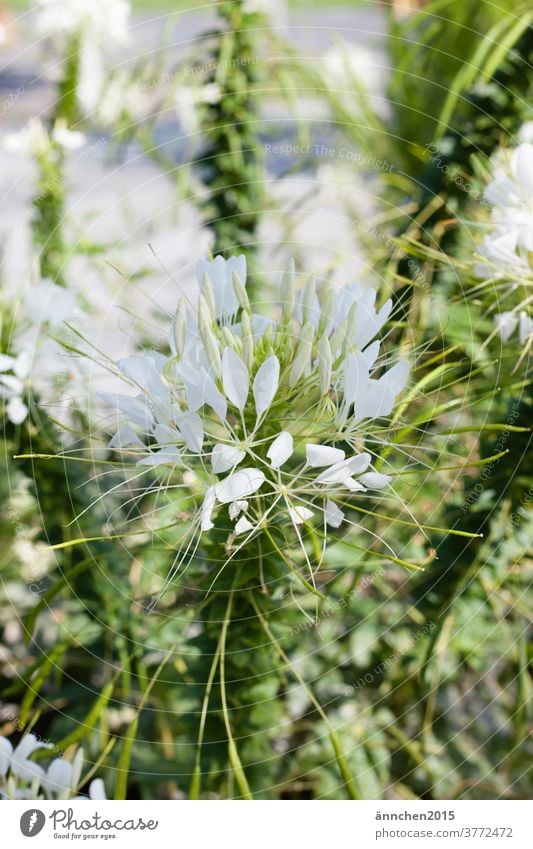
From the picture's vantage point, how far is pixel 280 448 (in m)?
0.52

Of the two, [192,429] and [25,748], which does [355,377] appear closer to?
[192,429]

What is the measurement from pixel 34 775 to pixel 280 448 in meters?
0.40

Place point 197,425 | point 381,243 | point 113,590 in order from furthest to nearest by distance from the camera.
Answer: point 381,243
point 113,590
point 197,425

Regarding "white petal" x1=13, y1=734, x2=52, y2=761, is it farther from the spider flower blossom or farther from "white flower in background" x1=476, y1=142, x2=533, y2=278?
"white flower in background" x1=476, y1=142, x2=533, y2=278

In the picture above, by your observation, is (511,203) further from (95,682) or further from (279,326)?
(95,682)

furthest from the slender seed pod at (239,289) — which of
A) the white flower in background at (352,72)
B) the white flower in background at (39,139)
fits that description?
the white flower in background at (352,72)

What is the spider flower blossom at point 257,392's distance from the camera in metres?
0.52

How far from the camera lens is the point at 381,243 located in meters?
1.11

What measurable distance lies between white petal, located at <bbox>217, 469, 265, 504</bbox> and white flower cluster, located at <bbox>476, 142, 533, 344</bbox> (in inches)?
12.0

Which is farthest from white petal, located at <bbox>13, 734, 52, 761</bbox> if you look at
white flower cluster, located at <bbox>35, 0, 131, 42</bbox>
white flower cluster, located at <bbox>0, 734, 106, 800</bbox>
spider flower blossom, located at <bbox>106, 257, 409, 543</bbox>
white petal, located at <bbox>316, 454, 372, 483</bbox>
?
white flower cluster, located at <bbox>35, 0, 131, 42</bbox>

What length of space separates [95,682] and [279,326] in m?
0.67

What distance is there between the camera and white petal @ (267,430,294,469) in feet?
1.69
